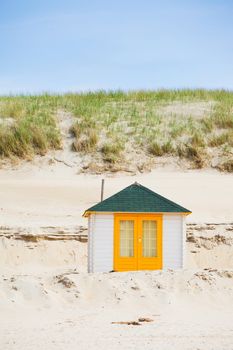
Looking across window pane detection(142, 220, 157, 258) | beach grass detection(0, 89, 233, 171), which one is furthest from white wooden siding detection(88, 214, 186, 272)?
beach grass detection(0, 89, 233, 171)

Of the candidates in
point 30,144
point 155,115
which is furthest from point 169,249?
point 155,115

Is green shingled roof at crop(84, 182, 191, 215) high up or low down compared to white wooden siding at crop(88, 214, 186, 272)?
up

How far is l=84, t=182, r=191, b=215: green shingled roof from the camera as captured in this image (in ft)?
60.3

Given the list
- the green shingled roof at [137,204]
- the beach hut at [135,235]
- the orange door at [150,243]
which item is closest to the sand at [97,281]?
the beach hut at [135,235]

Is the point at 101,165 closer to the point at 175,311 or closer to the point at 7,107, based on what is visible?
the point at 7,107

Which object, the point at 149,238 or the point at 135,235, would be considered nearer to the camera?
the point at 135,235

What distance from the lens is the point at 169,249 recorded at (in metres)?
18.6

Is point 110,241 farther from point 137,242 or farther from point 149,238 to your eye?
point 149,238

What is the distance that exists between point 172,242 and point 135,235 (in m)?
0.85

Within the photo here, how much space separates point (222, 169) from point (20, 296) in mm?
16332

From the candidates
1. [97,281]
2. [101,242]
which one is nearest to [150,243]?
[101,242]

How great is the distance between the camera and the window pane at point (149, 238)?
18.5 metres

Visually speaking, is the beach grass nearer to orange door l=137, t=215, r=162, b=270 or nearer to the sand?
the sand

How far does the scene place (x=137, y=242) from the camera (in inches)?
725
